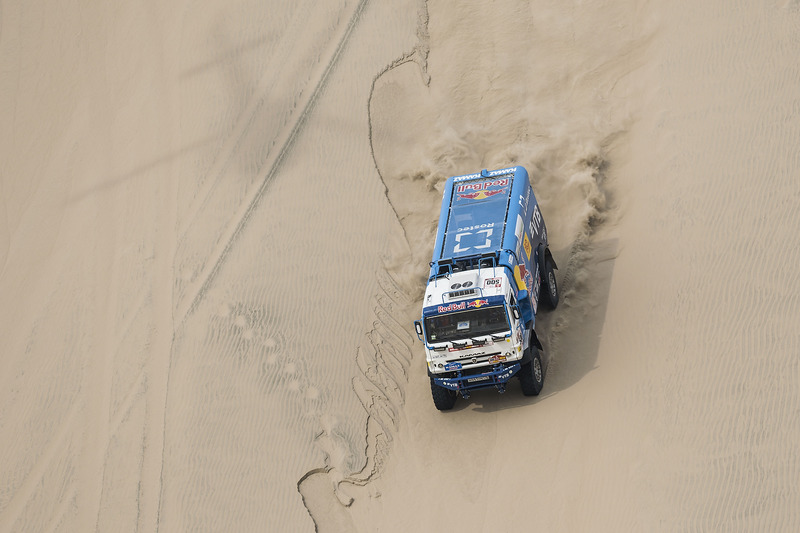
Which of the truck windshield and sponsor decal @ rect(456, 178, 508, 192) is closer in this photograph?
the truck windshield

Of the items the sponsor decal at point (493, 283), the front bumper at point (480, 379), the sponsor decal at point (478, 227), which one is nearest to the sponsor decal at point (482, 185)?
the sponsor decal at point (478, 227)

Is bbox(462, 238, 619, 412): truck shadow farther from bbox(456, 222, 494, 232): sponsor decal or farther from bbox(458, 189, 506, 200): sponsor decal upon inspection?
bbox(458, 189, 506, 200): sponsor decal

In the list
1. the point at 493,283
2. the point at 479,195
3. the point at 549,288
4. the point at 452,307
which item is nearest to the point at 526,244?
the point at 549,288

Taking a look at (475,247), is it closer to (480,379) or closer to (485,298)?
(485,298)

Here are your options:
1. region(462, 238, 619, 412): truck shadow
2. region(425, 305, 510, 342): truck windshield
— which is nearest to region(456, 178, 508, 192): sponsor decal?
region(462, 238, 619, 412): truck shadow

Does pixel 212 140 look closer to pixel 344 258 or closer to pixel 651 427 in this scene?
pixel 344 258

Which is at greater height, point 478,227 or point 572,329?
point 478,227

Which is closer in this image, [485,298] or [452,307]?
[485,298]
